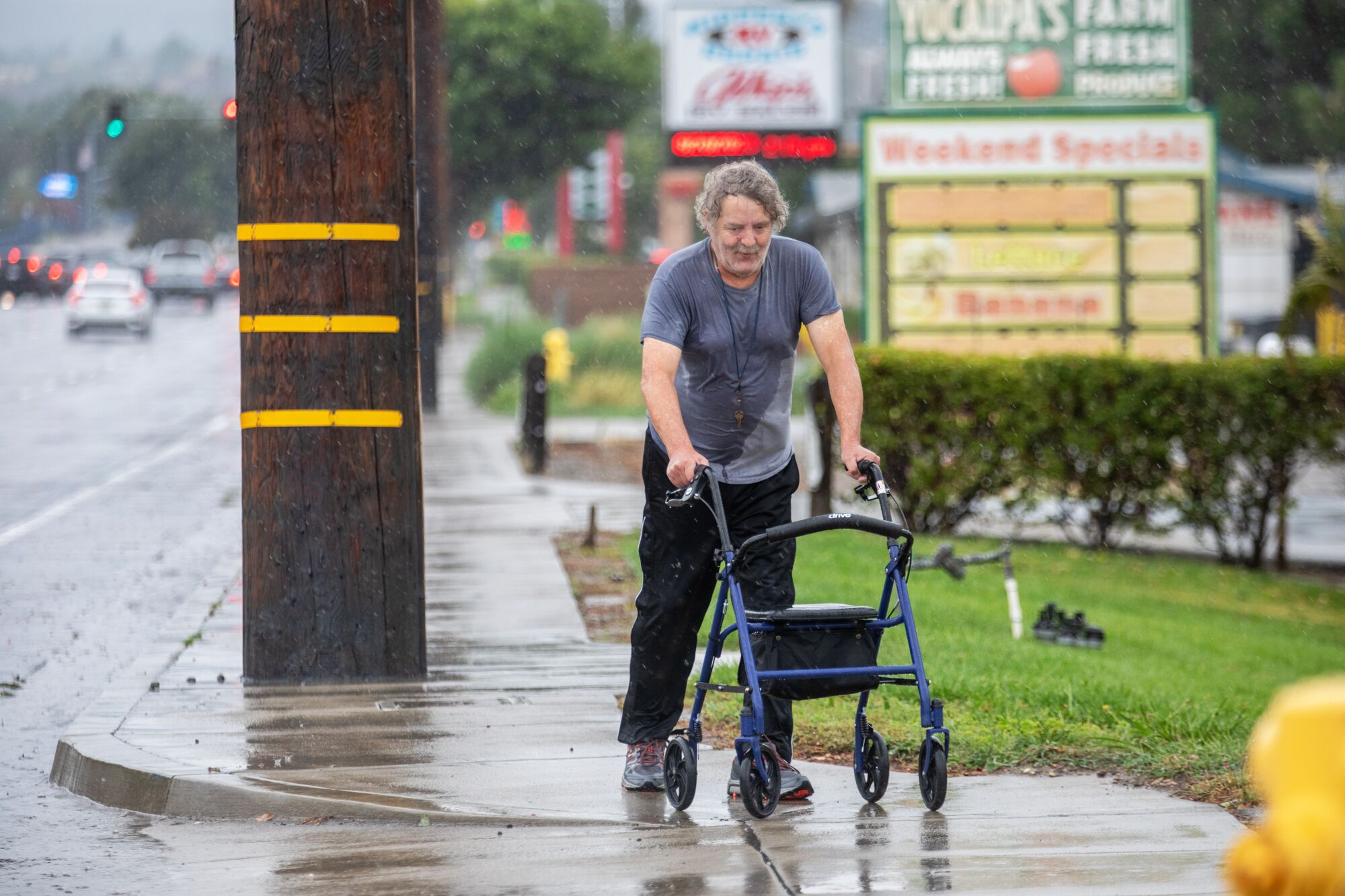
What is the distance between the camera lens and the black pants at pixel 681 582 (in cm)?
546

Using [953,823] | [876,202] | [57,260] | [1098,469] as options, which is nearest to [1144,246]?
[876,202]

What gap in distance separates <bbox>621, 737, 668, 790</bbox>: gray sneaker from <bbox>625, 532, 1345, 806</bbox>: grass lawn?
77 centimetres

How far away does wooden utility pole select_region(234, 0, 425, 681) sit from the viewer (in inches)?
280

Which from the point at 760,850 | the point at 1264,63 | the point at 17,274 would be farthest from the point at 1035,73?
the point at 17,274

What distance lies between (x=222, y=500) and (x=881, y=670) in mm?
12138

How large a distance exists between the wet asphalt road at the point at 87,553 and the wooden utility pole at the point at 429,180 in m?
3.20

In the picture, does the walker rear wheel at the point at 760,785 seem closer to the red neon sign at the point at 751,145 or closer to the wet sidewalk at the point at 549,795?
the wet sidewalk at the point at 549,795

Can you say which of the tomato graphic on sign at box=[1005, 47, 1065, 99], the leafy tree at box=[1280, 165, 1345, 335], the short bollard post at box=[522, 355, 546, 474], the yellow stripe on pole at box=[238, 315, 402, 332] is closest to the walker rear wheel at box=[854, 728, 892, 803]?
the yellow stripe on pole at box=[238, 315, 402, 332]

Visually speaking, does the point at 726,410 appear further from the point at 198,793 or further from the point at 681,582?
the point at 198,793

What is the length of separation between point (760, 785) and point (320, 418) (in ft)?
9.73

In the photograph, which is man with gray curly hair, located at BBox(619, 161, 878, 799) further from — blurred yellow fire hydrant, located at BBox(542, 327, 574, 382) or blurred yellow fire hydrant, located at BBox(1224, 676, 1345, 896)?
blurred yellow fire hydrant, located at BBox(542, 327, 574, 382)

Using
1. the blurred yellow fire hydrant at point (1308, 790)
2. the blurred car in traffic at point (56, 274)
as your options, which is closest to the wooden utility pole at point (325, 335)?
the blurred yellow fire hydrant at point (1308, 790)

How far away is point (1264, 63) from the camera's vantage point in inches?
2132

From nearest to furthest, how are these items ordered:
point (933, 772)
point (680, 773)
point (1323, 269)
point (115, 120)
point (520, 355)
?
point (933, 772)
point (680, 773)
point (1323, 269)
point (115, 120)
point (520, 355)
